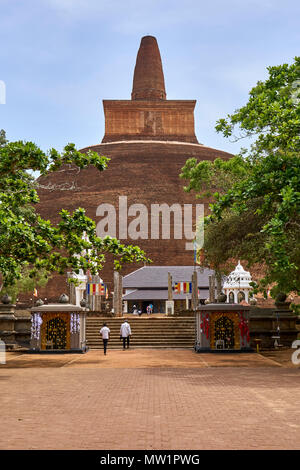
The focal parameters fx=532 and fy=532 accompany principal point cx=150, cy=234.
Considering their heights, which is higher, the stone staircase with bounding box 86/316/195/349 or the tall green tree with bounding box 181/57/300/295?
the tall green tree with bounding box 181/57/300/295

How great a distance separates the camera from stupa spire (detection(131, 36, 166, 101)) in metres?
73.6

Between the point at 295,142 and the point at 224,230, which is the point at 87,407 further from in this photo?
the point at 224,230

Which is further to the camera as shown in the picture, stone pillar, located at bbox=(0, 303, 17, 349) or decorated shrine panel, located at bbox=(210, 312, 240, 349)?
stone pillar, located at bbox=(0, 303, 17, 349)

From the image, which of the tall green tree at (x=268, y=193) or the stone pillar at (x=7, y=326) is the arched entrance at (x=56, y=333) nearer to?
the stone pillar at (x=7, y=326)

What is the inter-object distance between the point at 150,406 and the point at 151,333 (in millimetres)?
17083

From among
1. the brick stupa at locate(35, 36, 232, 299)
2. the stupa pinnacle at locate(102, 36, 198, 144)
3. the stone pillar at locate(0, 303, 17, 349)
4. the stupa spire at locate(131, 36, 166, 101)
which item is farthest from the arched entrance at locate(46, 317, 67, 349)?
the stupa spire at locate(131, 36, 166, 101)

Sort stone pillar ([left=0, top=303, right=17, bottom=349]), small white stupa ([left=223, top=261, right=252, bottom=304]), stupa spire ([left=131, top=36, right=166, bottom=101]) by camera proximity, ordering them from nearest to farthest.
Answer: stone pillar ([left=0, top=303, right=17, bottom=349])
small white stupa ([left=223, top=261, right=252, bottom=304])
stupa spire ([left=131, top=36, right=166, bottom=101])

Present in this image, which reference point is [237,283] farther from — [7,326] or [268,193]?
[268,193]

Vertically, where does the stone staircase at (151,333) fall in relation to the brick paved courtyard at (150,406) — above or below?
above

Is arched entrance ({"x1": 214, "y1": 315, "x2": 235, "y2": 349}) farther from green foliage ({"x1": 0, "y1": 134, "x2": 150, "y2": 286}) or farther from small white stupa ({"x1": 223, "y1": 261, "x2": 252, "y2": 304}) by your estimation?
small white stupa ({"x1": 223, "y1": 261, "x2": 252, "y2": 304})

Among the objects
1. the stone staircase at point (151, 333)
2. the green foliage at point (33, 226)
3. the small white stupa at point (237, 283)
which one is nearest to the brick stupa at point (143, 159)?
the small white stupa at point (237, 283)

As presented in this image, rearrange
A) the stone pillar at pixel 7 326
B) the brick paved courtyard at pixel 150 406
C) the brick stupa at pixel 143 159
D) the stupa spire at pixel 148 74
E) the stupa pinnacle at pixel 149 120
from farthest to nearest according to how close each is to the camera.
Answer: the stupa spire at pixel 148 74
the stupa pinnacle at pixel 149 120
the brick stupa at pixel 143 159
the stone pillar at pixel 7 326
the brick paved courtyard at pixel 150 406

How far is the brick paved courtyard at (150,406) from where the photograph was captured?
695 centimetres

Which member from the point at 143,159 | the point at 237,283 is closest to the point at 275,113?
the point at 237,283
